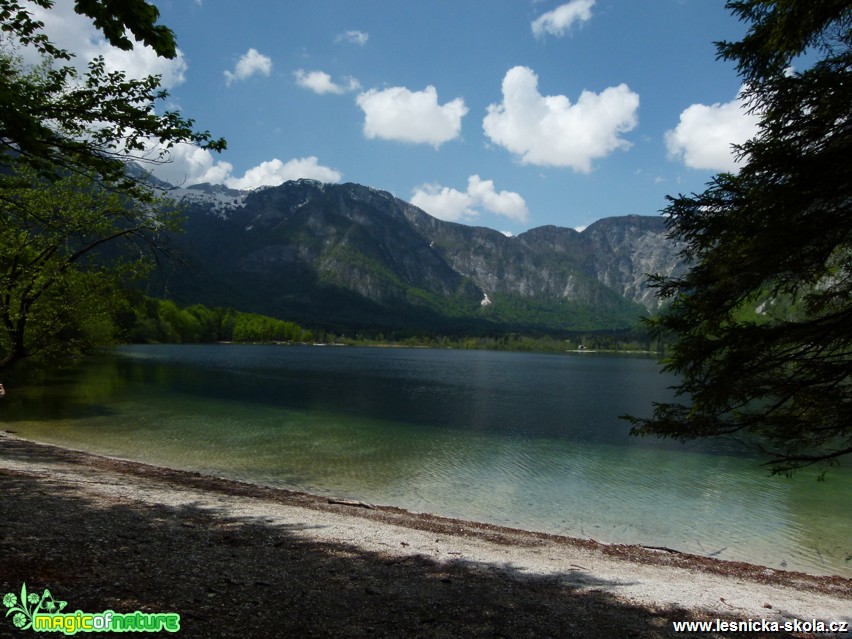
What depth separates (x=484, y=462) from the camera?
31812 mm

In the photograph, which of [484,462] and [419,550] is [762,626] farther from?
[484,462]

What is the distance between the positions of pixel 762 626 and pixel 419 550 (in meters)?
7.68

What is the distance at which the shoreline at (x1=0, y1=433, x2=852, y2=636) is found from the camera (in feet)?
32.1

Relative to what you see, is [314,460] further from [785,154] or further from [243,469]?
[785,154]

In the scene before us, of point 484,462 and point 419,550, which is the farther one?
point 484,462

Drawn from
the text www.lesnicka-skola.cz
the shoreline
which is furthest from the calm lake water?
the text www.lesnicka-skola.cz

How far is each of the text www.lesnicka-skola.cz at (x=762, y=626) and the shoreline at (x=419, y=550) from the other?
31 cm

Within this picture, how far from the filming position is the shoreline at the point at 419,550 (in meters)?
9.79

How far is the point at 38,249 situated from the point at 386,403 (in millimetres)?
43919

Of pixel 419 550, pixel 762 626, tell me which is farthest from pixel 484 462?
pixel 762 626

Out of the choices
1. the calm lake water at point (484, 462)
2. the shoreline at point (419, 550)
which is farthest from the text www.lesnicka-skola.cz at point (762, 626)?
the calm lake water at point (484, 462)

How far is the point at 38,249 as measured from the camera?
18.9 m

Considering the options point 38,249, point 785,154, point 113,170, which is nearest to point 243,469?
point 38,249

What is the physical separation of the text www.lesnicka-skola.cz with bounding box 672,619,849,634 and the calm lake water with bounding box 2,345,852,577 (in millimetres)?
8628
